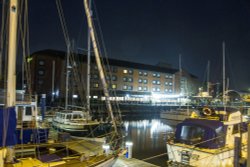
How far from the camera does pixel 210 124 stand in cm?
1324

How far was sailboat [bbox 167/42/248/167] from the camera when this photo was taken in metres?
12.2

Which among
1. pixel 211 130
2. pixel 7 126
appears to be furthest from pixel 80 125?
pixel 7 126

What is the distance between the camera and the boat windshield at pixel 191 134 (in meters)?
13.2

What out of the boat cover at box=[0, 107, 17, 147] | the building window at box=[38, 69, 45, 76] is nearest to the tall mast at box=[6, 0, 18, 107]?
the boat cover at box=[0, 107, 17, 147]

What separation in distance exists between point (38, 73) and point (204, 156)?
67.3 m

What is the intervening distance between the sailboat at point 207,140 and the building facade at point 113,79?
3944cm

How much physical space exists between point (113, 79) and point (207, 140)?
66644 millimetres

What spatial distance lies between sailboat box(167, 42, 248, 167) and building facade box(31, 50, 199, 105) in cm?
3944

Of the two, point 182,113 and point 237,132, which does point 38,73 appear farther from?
point 237,132

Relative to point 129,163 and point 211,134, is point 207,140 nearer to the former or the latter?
point 211,134

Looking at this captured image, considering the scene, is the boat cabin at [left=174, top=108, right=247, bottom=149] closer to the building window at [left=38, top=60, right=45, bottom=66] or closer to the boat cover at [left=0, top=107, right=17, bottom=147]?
the boat cover at [left=0, top=107, right=17, bottom=147]

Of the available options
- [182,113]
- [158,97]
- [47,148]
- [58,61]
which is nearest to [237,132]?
[47,148]

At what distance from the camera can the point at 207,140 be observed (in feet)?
40.4

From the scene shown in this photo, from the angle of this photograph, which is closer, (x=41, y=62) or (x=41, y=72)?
(x=41, y=72)
